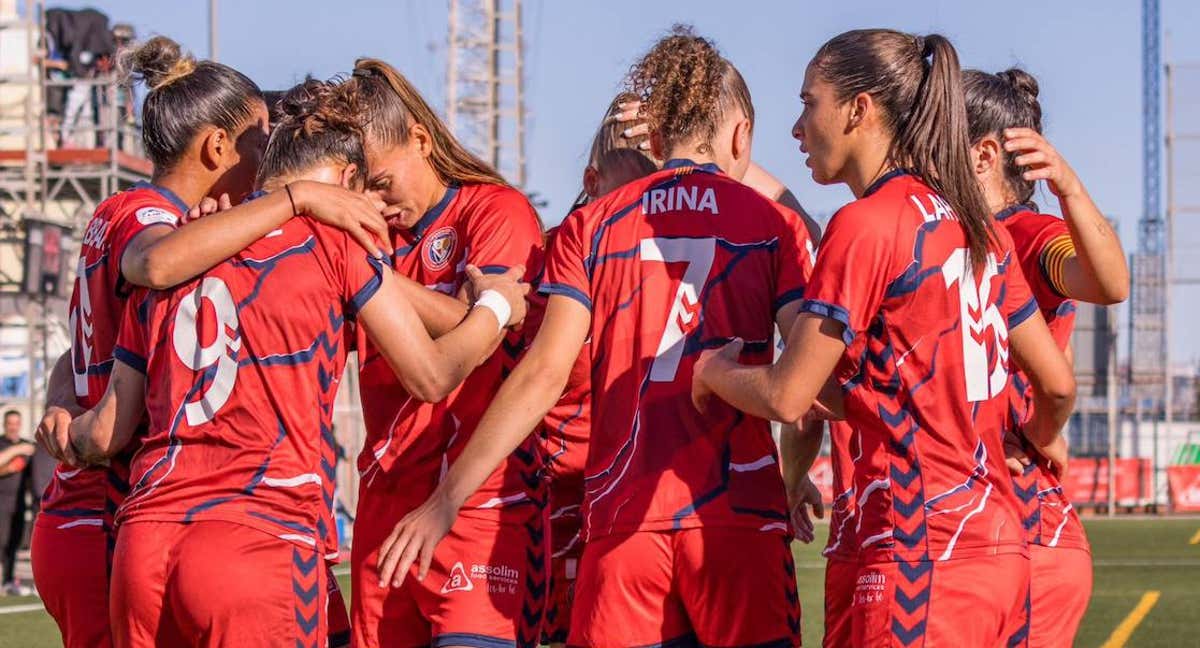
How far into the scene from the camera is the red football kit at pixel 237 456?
12.6ft

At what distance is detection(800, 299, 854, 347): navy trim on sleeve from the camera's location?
148 inches

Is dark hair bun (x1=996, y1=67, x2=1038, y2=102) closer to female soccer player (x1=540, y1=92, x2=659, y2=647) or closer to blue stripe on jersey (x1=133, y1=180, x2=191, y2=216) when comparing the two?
female soccer player (x1=540, y1=92, x2=659, y2=647)

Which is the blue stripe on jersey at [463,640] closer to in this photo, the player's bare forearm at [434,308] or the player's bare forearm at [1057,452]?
the player's bare forearm at [434,308]

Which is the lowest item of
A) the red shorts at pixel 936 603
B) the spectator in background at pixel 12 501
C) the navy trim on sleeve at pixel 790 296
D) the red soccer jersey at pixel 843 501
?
the spectator in background at pixel 12 501

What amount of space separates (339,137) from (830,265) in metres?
1.39

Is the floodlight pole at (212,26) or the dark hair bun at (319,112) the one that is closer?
the dark hair bun at (319,112)

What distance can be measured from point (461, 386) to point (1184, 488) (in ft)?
109

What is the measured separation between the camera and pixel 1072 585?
4770 mm

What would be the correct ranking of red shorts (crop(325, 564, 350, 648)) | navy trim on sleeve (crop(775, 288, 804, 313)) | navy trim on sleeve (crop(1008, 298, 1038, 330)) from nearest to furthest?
1. navy trim on sleeve (crop(1008, 298, 1038, 330))
2. navy trim on sleeve (crop(775, 288, 804, 313))
3. red shorts (crop(325, 564, 350, 648))

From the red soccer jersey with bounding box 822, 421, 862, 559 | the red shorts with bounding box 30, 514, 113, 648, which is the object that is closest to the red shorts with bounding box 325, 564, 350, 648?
the red shorts with bounding box 30, 514, 113, 648

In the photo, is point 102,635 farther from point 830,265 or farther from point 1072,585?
point 1072,585

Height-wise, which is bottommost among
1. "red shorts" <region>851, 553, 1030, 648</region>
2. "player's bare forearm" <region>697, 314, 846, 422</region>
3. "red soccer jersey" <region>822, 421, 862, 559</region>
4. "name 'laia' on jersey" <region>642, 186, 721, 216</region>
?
"red shorts" <region>851, 553, 1030, 648</region>

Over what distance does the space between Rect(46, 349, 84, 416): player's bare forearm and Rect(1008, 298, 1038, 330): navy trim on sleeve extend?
8.63ft

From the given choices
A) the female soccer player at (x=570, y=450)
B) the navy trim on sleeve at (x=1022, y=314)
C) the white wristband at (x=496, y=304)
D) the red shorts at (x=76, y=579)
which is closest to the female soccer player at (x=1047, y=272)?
the navy trim on sleeve at (x=1022, y=314)
